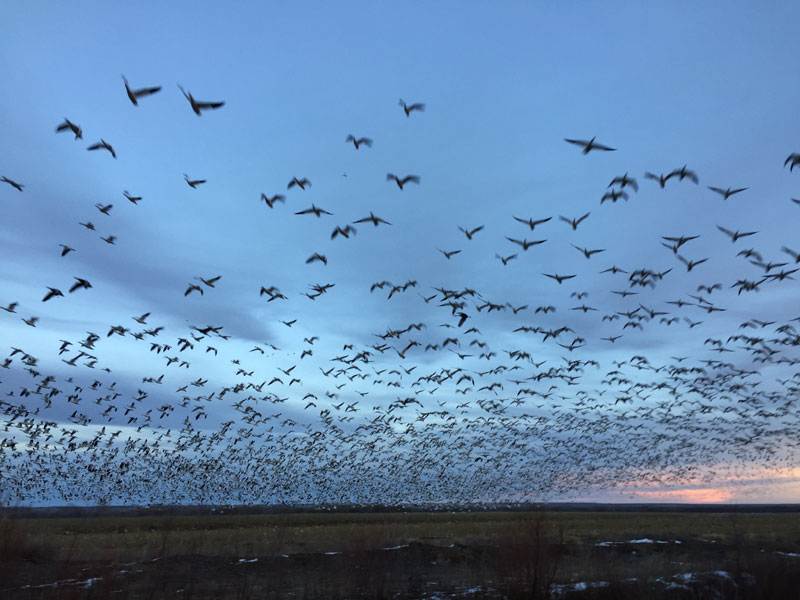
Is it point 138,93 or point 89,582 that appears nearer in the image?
point 138,93

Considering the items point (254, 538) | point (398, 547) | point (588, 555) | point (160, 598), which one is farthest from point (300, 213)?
point (254, 538)

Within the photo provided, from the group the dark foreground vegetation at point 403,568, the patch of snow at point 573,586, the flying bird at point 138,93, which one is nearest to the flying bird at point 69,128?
the flying bird at point 138,93

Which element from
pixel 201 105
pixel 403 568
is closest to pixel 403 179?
pixel 201 105

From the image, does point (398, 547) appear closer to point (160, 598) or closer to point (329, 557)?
point (329, 557)

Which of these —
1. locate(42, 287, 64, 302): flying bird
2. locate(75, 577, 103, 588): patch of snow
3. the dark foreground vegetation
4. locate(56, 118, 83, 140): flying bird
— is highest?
locate(56, 118, 83, 140): flying bird

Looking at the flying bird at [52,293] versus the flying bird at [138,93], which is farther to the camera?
the flying bird at [52,293]

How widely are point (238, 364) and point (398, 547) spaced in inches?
649

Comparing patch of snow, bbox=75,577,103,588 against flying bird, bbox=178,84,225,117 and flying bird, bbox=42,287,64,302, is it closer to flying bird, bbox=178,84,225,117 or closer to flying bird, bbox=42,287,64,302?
flying bird, bbox=42,287,64,302

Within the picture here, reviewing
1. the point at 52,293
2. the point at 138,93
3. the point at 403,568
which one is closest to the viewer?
the point at 138,93

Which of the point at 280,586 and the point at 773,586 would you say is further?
the point at 280,586

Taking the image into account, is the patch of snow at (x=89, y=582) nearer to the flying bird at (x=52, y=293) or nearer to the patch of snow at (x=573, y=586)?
the flying bird at (x=52, y=293)

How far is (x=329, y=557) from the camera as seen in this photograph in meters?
32.9

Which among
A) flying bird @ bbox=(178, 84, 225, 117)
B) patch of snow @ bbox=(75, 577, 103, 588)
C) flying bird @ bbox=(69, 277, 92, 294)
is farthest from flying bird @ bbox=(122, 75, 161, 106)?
patch of snow @ bbox=(75, 577, 103, 588)

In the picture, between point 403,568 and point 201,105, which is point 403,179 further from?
point 403,568
